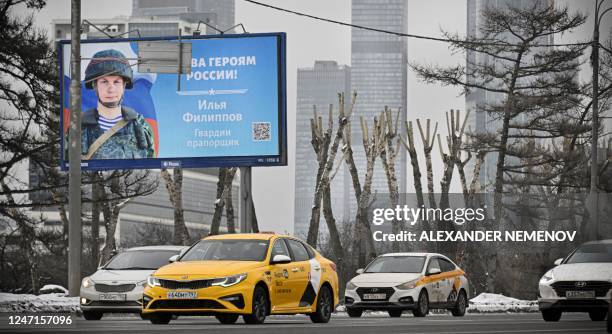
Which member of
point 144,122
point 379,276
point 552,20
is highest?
point 552,20

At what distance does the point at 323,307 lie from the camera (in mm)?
24000

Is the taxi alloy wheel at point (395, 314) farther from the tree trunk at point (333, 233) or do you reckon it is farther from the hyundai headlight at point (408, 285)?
the tree trunk at point (333, 233)

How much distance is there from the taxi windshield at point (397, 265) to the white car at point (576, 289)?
4.39 metres

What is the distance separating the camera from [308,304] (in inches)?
925

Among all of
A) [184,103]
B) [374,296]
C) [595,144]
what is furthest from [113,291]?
[595,144]

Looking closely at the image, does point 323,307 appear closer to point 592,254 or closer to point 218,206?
point 592,254

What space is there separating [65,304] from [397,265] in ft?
23.0

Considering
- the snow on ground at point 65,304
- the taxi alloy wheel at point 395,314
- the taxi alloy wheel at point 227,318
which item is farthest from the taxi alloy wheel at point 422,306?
the taxi alloy wheel at point 227,318

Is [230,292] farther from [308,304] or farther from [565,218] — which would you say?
[565,218]

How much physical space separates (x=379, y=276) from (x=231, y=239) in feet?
23.6

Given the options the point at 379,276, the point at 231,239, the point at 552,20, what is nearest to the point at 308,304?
the point at 231,239

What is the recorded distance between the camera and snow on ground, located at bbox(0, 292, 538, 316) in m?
29.3

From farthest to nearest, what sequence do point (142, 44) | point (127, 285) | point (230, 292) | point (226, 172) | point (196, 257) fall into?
point (226, 172)
point (142, 44)
point (127, 285)
point (196, 257)
point (230, 292)

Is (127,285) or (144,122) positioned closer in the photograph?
(127,285)
